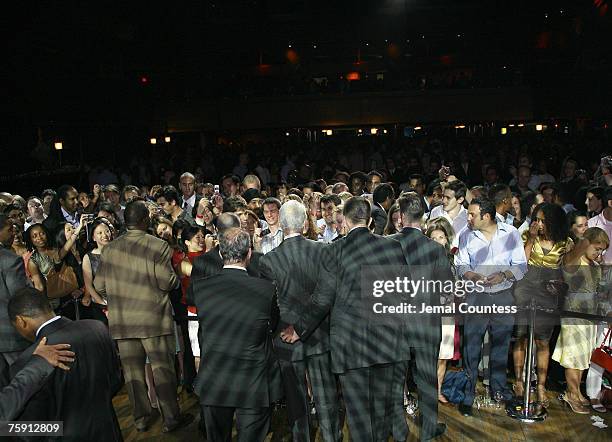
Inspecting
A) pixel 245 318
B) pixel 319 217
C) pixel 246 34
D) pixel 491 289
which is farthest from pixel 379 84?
pixel 245 318

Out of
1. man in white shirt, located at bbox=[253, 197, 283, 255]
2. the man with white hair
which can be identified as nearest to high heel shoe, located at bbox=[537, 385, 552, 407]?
man in white shirt, located at bbox=[253, 197, 283, 255]

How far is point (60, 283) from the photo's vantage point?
227 inches

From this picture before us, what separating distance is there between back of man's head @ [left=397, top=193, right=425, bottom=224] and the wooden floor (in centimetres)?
161

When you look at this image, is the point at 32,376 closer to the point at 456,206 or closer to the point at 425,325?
the point at 425,325

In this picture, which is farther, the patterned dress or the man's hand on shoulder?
the patterned dress

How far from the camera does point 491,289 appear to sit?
16.8ft

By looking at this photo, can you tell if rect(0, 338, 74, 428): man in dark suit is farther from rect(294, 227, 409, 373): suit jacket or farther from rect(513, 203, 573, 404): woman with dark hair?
rect(513, 203, 573, 404): woman with dark hair

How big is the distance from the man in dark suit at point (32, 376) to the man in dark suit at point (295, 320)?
5.06 feet

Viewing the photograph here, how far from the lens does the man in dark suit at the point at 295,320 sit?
4270mm

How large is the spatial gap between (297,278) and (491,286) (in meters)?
1.73

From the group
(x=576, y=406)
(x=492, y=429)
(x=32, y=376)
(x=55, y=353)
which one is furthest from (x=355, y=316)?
(x=576, y=406)

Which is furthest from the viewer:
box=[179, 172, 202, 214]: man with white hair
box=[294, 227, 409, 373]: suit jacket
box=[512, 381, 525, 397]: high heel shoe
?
box=[179, 172, 202, 214]: man with white hair

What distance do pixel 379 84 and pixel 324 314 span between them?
1935 centimetres

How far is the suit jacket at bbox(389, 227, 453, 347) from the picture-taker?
174 inches
